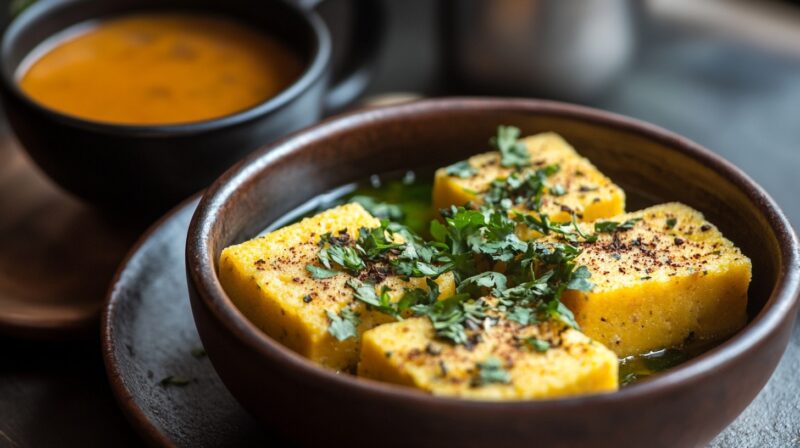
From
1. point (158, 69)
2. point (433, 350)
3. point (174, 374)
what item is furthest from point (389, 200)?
point (158, 69)

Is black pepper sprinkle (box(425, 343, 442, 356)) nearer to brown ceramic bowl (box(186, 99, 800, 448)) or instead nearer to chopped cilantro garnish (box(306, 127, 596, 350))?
chopped cilantro garnish (box(306, 127, 596, 350))

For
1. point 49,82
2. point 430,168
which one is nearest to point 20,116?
point 49,82

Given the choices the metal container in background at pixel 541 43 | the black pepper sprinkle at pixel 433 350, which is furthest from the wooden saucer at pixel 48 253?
the metal container in background at pixel 541 43

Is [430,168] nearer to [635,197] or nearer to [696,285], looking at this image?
[635,197]

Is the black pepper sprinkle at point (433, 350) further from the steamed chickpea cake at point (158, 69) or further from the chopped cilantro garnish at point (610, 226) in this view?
the steamed chickpea cake at point (158, 69)

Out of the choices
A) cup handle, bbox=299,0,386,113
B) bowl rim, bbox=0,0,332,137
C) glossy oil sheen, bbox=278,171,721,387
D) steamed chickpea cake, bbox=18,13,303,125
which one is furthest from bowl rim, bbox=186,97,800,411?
cup handle, bbox=299,0,386,113

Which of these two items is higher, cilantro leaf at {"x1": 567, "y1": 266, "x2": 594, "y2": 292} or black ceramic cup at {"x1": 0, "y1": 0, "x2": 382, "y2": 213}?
cilantro leaf at {"x1": 567, "y1": 266, "x2": 594, "y2": 292}

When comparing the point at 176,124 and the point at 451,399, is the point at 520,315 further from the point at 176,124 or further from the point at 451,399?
the point at 176,124
